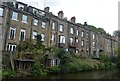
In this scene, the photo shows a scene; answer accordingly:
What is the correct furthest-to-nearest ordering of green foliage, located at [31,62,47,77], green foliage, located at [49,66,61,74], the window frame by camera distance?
the window frame → green foliage, located at [49,66,61,74] → green foliage, located at [31,62,47,77]

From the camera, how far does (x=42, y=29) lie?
37.3 meters

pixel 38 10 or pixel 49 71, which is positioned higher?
pixel 38 10

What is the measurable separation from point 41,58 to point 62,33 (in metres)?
13.6

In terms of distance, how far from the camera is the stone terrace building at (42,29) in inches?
1209

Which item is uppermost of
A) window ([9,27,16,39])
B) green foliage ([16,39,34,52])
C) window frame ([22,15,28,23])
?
window frame ([22,15,28,23])

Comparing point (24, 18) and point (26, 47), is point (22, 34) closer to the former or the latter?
point (24, 18)

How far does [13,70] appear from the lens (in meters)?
25.4

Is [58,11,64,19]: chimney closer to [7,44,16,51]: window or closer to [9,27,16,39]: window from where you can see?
[9,27,16,39]: window

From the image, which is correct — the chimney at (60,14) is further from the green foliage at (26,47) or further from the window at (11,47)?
the green foliage at (26,47)

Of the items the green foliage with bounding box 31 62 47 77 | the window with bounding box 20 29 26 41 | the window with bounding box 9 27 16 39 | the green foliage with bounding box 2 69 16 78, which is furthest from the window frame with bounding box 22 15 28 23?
the green foliage with bounding box 2 69 16 78

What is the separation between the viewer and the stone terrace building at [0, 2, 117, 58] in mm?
30711

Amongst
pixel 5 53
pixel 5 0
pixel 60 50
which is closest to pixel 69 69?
pixel 60 50

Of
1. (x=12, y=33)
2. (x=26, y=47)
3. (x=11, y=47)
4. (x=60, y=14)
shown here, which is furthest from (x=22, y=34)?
(x=60, y=14)

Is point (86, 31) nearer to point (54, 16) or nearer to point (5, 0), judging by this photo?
point (54, 16)
